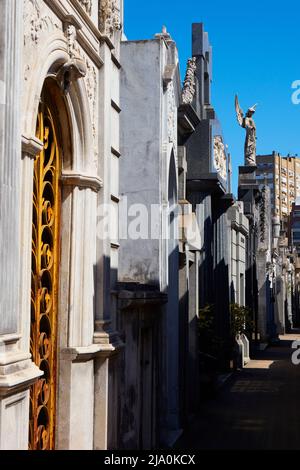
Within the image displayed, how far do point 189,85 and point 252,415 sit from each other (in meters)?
6.33

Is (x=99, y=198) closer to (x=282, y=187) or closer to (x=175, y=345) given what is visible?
(x=175, y=345)

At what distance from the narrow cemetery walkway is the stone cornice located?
17.6ft

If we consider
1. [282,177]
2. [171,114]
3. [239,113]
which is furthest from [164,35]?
[282,177]

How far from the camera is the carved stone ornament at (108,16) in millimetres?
7149

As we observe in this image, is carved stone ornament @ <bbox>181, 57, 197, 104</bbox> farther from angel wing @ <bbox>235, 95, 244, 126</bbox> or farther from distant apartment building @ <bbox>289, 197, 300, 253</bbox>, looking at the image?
distant apartment building @ <bbox>289, 197, 300, 253</bbox>

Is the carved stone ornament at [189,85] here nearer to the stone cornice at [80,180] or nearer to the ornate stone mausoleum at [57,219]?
the ornate stone mausoleum at [57,219]

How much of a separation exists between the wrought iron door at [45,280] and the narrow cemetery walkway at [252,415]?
5.06 m

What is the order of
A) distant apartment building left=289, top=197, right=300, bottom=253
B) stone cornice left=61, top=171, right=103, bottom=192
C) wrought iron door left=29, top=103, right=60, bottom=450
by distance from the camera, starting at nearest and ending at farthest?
wrought iron door left=29, top=103, right=60, bottom=450
stone cornice left=61, top=171, right=103, bottom=192
distant apartment building left=289, top=197, right=300, bottom=253

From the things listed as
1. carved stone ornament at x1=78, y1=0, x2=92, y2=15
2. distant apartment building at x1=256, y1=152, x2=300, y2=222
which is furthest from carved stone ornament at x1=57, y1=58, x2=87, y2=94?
distant apartment building at x1=256, y1=152, x2=300, y2=222

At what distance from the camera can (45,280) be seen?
20.0ft

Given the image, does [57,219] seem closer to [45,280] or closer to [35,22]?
[45,280]

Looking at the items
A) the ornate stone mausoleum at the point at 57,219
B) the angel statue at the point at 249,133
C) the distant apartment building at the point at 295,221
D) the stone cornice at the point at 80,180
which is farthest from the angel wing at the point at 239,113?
the distant apartment building at the point at 295,221

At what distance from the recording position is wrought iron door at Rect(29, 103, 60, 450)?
5.73m

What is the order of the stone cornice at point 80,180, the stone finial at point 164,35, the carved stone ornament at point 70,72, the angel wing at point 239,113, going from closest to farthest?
the carved stone ornament at point 70,72, the stone cornice at point 80,180, the stone finial at point 164,35, the angel wing at point 239,113
